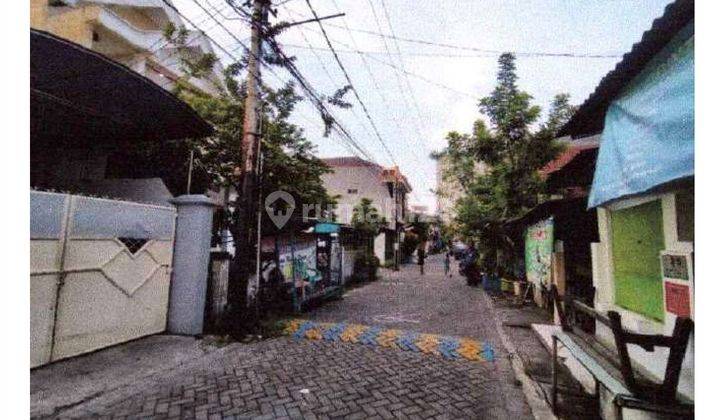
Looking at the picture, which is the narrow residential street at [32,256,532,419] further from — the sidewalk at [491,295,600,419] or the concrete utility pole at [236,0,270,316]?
the concrete utility pole at [236,0,270,316]

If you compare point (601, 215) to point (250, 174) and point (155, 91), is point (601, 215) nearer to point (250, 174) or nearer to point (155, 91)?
point (250, 174)

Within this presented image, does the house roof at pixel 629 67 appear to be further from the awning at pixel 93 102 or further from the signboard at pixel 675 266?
the awning at pixel 93 102

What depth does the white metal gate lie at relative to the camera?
509 cm

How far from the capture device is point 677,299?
378 cm

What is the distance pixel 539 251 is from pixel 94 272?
11.9m

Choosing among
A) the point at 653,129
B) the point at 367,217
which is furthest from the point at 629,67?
the point at 367,217

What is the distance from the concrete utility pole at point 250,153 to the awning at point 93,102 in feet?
3.95

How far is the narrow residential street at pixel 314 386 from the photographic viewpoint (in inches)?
168

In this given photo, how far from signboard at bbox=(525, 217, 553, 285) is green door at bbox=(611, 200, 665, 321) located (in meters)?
5.34

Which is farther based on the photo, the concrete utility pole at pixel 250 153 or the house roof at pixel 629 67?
the concrete utility pole at pixel 250 153

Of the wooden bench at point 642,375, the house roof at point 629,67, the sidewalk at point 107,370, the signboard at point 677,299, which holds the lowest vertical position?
the sidewalk at point 107,370

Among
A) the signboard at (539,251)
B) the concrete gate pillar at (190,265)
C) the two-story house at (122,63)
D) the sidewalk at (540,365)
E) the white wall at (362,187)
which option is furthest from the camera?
the white wall at (362,187)

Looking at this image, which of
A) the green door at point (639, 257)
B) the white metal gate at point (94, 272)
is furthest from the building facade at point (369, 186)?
the green door at point (639, 257)

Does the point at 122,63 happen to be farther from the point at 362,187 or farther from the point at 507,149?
the point at 362,187
